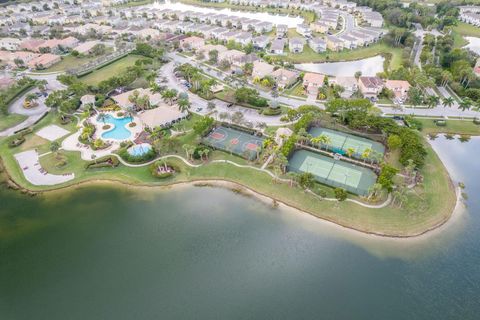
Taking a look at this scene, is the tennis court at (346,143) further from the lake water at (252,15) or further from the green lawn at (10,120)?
the lake water at (252,15)

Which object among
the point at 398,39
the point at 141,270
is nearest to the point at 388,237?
the point at 141,270

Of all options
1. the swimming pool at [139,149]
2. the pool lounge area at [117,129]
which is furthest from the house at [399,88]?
the pool lounge area at [117,129]

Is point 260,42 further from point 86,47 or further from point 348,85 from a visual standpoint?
point 86,47

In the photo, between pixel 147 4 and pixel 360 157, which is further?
pixel 147 4

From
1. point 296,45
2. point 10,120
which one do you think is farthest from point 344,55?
point 10,120

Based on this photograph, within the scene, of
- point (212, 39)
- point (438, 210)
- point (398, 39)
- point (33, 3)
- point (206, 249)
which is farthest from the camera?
point (33, 3)

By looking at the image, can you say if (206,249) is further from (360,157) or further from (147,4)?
(147,4)
